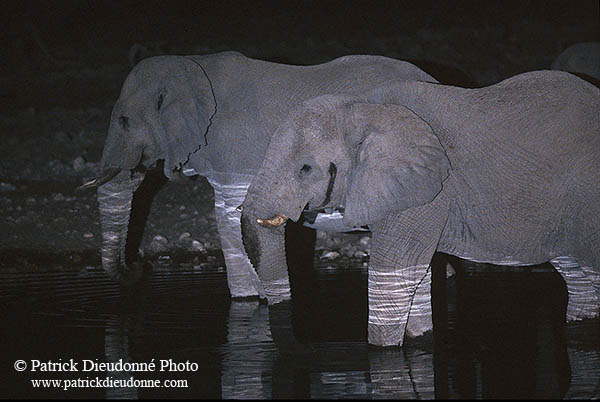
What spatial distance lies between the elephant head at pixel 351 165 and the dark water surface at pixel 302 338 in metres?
0.80

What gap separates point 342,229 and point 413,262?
4.24 ft

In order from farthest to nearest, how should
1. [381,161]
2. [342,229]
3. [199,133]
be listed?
[199,133]
[342,229]
[381,161]

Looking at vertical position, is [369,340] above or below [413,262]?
below

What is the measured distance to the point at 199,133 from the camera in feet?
26.5

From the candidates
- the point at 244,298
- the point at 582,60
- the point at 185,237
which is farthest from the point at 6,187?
the point at 582,60

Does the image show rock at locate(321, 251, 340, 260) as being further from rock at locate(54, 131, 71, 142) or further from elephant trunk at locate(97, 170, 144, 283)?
rock at locate(54, 131, 71, 142)

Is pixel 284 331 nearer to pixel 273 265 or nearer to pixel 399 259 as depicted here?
pixel 273 265

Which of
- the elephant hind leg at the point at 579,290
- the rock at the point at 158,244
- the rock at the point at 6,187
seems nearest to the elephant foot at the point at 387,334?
the elephant hind leg at the point at 579,290

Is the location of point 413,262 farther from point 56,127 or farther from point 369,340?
point 56,127

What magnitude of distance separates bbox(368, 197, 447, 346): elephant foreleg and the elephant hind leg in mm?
1112

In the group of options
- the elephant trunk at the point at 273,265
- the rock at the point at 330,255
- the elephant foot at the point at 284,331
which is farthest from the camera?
the rock at the point at 330,255

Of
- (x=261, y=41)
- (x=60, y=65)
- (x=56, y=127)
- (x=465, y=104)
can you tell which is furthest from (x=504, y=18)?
(x=465, y=104)

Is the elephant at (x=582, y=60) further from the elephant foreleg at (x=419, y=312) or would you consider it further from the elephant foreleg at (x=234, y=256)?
the elephant foreleg at (x=419, y=312)

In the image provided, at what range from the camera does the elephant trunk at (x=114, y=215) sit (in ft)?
27.2
